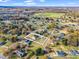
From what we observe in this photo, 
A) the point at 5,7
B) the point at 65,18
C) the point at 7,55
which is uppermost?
the point at 5,7

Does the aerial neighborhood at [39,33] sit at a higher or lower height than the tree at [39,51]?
higher

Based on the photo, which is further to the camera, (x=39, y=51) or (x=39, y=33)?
(x=39, y=33)

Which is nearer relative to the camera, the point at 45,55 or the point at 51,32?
the point at 45,55

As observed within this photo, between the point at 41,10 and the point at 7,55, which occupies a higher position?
the point at 41,10

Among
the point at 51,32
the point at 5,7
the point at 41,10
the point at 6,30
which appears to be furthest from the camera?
the point at 5,7

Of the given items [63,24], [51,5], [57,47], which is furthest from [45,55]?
[51,5]

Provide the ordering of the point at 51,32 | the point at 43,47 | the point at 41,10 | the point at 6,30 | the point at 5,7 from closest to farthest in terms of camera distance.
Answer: the point at 43,47 → the point at 51,32 → the point at 6,30 → the point at 41,10 → the point at 5,7

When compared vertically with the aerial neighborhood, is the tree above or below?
below

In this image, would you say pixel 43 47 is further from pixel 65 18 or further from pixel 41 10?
pixel 41 10

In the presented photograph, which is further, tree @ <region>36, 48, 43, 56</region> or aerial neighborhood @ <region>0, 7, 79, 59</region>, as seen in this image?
aerial neighborhood @ <region>0, 7, 79, 59</region>

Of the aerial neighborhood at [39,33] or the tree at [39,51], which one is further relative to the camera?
the aerial neighborhood at [39,33]

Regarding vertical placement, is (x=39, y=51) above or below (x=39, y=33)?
below
